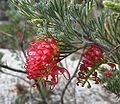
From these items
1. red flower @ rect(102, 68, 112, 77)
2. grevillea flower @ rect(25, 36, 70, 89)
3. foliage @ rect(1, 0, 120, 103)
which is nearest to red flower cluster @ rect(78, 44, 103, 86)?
foliage @ rect(1, 0, 120, 103)

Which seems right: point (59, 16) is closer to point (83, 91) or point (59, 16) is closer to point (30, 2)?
point (30, 2)

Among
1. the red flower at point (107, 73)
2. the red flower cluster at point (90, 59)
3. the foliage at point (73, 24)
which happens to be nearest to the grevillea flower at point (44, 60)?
the foliage at point (73, 24)

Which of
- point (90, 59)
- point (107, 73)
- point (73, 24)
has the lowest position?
point (107, 73)

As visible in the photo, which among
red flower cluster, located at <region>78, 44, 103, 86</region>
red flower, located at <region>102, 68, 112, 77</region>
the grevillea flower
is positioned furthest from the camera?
red flower, located at <region>102, 68, 112, 77</region>

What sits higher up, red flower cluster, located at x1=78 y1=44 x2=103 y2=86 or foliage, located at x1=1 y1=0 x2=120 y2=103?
foliage, located at x1=1 y1=0 x2=120 y2=103

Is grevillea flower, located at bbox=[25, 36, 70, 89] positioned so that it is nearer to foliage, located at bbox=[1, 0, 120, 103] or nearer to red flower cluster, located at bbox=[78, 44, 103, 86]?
foliage, located at bbox=[1, 0, 120, 103]

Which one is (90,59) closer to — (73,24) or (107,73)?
(73,24)

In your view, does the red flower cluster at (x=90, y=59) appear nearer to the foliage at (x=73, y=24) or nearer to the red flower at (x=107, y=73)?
the foliage at (x=73, y=24)

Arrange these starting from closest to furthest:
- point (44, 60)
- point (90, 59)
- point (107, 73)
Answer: point (44, 60), point (90, 59), point (107, 73)

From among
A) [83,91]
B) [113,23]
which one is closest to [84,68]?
[113,23]

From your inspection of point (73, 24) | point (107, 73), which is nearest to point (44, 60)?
point (73, 24)

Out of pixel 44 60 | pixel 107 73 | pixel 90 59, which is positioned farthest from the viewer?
pixel 107 73
